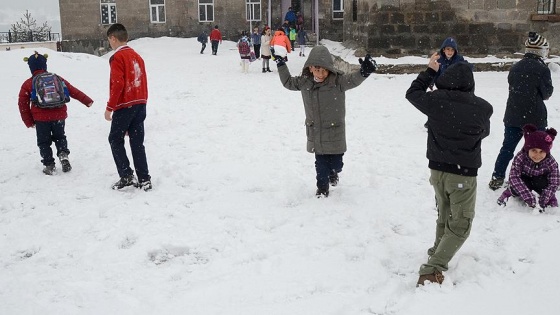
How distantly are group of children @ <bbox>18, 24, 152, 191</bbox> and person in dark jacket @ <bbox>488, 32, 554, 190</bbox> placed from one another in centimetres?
396

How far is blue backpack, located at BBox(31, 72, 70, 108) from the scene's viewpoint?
604cm

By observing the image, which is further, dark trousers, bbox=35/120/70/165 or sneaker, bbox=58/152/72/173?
sneaker, bbox=58/152/72/173

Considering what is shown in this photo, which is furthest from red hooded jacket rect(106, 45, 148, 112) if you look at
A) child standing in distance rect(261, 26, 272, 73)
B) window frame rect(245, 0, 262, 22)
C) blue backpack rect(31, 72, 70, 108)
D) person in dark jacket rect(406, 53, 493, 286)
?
window frame rect(245, 0, 262, 22)

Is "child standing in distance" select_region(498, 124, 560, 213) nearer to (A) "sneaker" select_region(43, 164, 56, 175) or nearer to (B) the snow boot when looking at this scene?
(B) the snow boot

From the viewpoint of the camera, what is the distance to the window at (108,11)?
30.1 m

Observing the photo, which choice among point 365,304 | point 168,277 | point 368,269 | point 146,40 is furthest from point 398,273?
point 146,40

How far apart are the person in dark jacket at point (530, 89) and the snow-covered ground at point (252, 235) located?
86 cm

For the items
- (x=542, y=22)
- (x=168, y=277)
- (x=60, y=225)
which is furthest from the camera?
(x=542, y=22)

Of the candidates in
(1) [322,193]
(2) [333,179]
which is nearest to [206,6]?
(2) [333,179]

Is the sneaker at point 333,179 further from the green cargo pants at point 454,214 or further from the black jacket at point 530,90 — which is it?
the green cargo pants at point 454,214

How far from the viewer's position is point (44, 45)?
3152 cm

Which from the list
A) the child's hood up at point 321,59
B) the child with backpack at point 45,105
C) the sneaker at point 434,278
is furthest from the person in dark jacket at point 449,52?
the child with backpack at point 45,105

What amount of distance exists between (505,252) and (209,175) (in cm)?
352

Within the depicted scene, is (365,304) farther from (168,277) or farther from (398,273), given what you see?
(168,277)
